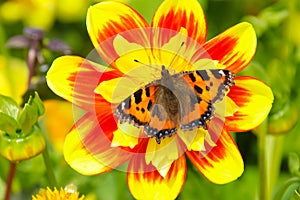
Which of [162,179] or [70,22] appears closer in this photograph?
[162,179]

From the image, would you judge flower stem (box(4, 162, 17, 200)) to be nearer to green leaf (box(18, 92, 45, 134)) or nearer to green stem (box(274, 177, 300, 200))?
green leaf (box(18, 92, 45, 134))

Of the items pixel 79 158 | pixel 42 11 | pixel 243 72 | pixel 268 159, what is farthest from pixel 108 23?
pixel 42 11

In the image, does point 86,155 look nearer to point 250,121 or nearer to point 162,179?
point 162,179

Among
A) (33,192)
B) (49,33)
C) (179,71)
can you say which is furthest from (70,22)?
(179,71)

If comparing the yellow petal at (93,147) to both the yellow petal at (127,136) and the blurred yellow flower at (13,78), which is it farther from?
the blurred yellow flower at (13,78)

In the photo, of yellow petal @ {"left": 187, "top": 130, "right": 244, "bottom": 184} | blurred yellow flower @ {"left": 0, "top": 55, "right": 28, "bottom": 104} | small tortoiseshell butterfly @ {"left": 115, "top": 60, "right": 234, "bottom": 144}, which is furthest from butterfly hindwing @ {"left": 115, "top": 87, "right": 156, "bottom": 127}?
blurred yellow flower @ {"left": 0, "top": 55, "right": 28, "bottom": 104}

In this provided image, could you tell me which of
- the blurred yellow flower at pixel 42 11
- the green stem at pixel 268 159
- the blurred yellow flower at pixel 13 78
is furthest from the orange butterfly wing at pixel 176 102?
the blurred yellow flower at pixel 42 11
